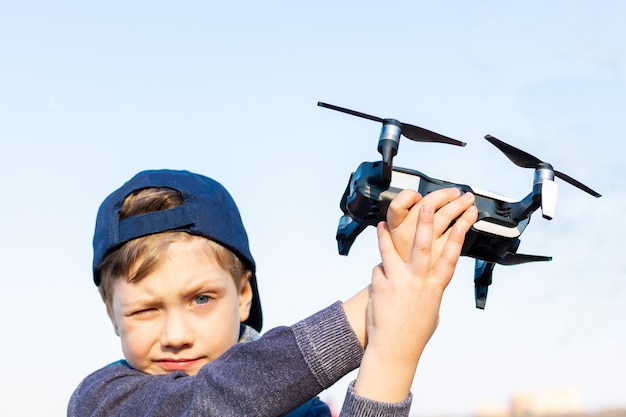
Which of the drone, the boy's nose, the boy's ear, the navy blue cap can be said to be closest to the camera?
the drone

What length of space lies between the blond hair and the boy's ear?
4.4 inches

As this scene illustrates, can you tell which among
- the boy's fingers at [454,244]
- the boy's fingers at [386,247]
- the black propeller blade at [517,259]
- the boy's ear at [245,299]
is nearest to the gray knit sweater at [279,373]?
the boy's fingers at [386,247]

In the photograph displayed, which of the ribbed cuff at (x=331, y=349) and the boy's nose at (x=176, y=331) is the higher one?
the ribbed cuff at (x=331, y=349)

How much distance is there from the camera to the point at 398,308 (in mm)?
2266

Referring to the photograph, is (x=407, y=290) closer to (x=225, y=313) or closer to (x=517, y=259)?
(x=517, y=259)

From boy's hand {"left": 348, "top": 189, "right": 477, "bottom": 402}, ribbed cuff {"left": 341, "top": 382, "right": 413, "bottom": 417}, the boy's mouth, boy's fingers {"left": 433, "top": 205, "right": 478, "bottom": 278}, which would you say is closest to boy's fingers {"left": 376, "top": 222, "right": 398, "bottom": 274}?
boy's hand {"left": 348, "top": 189, "right": 477, "bottom": 402}

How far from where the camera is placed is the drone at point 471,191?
216 centimetres

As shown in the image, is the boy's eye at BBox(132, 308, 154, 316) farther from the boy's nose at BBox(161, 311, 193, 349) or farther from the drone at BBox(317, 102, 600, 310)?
the drone at BBox(317, 102, 600, 310)

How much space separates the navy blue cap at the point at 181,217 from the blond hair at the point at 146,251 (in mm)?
21

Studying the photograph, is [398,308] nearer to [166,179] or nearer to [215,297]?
[215,297]

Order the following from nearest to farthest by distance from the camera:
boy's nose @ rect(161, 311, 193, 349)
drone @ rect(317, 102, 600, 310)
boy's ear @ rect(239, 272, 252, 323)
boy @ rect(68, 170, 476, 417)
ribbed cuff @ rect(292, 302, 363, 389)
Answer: drone @ rect(317, 102, 600, 310), boy @ rect(68, 170, 476, 417), ribbed cuff @ rect(292, 302, 363, 389), boy's nose @ rect(161, 311, 193, 349), boy's ear @ rect(239, 272, 252, 323)

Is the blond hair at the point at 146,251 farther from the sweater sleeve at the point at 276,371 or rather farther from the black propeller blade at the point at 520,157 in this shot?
the black propeller blade at the point at 520,157

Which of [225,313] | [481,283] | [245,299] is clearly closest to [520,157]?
[481,283]

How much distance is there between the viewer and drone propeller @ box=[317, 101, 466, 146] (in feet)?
7.20
